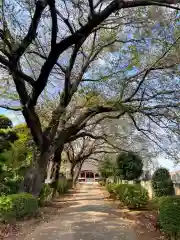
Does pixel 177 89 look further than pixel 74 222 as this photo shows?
Yes

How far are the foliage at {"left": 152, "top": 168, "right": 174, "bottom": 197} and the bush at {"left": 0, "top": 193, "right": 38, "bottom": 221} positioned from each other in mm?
6011

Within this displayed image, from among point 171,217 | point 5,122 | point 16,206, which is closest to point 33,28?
point 16,206

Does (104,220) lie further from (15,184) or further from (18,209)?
(15,184)

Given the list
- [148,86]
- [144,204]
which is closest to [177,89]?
[148,86]

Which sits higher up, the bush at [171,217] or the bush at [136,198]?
the bush at [136,198]

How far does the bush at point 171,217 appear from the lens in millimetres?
7266

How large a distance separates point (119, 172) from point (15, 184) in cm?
935

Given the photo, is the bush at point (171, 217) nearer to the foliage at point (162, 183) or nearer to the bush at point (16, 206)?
the bush at point (16, 206)

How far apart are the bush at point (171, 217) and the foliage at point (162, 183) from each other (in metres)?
6.78

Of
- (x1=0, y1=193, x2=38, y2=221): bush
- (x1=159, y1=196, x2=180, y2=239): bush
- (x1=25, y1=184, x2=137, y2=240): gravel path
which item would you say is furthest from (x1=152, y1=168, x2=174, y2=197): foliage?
(x1=159, y1=196, x2=180, y2=239): bush

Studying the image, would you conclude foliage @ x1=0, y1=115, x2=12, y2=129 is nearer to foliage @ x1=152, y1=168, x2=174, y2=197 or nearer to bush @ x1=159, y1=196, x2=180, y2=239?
foliage @ x1=152, y1=168, x2=174, y2=197

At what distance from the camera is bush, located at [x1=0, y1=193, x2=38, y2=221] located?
933 centimetres

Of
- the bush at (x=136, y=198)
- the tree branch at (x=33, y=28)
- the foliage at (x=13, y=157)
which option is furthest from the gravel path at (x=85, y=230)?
the tree branch at (x=33, y=28)

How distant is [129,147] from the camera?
22.9 m
